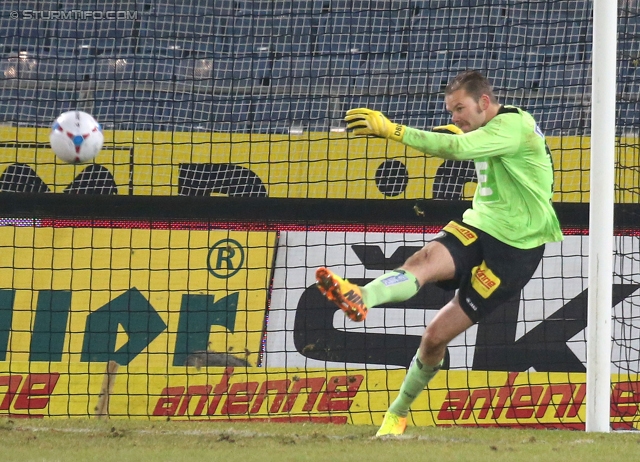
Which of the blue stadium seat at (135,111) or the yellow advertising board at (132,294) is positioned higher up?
the blue stadium seat at (135,111)

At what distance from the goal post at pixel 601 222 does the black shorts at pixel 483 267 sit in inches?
27.2

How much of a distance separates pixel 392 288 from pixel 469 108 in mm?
1163

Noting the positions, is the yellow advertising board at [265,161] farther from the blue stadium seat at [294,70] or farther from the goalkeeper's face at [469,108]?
the goalkeeper's face at [469,108]

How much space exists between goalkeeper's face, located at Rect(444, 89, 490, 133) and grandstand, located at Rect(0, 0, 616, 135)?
369cm

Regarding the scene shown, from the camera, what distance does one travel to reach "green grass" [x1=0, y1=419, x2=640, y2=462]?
4.87m

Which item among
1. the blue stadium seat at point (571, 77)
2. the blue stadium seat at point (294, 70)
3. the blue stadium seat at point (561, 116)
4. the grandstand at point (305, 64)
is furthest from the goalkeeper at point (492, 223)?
the blue stadium seat at point (294, 70)

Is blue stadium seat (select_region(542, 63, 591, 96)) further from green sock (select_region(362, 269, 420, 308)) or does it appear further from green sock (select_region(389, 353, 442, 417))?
green sock (select_region(362, 269, 420, 308))

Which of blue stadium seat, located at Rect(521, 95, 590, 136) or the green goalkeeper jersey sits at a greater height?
blue stadium seat, located at Rect(521, 95, 590, 136)

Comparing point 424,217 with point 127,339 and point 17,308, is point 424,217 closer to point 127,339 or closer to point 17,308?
point 127,339

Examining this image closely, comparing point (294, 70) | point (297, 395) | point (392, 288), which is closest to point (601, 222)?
point (392, 288)

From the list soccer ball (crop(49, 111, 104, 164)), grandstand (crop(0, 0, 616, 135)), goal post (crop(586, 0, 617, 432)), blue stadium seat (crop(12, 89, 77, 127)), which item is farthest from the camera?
blue stadium seat (crop(12, 89, 77, 127))

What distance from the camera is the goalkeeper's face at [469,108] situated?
527 cm

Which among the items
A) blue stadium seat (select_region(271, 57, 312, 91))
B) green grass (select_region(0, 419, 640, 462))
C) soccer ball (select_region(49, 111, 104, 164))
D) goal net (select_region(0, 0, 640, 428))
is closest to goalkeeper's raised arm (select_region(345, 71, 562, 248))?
green grass (select_region(0, 419, 640, 462))

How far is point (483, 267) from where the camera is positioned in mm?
5246
